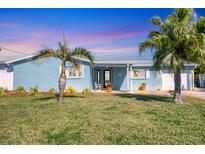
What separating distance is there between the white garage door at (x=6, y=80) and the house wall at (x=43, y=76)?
537 millimetres

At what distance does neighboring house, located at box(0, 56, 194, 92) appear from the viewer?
21.5 metres

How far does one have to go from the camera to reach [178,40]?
12.5 metres

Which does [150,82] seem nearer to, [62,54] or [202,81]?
[202,81]

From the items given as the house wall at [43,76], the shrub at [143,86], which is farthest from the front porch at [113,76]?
the house wall at [43,76]

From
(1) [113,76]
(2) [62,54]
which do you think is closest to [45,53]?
(2) [62,54]

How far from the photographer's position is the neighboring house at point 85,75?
21547 millimetres

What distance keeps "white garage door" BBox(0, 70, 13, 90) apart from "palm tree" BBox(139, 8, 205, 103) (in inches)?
547

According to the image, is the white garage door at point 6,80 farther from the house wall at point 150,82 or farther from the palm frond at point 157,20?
the palm frond at point 157,20

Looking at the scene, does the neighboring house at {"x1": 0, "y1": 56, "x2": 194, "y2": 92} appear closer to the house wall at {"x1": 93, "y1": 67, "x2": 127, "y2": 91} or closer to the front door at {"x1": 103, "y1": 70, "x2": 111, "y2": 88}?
the house wall at {"x1": 93, "y1": 67, "x2": 127, "y2": 91}

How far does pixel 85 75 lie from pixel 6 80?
24.6ft

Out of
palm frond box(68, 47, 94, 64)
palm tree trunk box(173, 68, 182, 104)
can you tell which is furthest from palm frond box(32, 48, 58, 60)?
palm tree trunk box(173, 68, 182, 104)

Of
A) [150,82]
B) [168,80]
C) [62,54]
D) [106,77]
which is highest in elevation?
[62,54]

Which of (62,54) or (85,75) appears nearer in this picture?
(62,54)

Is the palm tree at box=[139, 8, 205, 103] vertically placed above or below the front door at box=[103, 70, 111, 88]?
above
